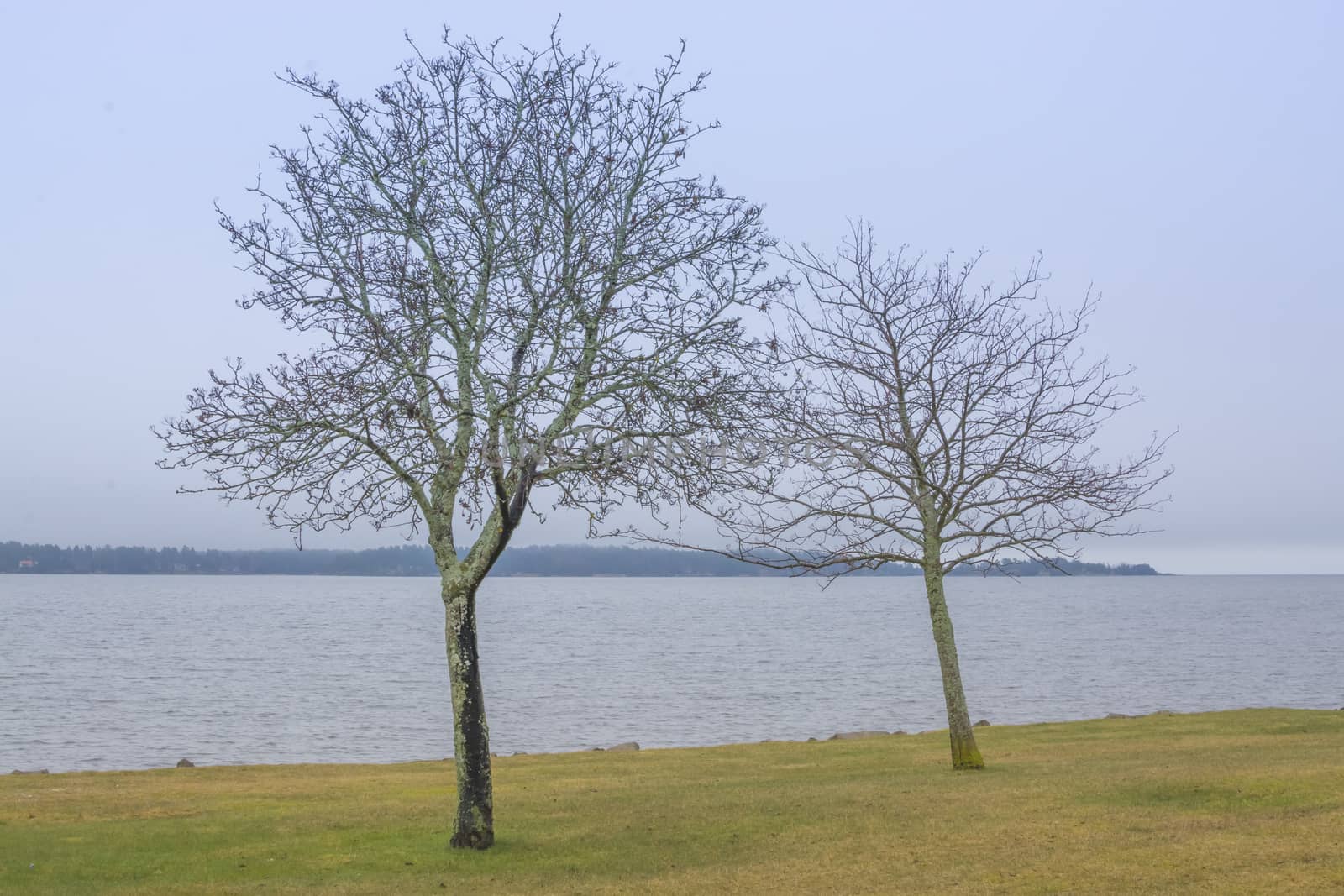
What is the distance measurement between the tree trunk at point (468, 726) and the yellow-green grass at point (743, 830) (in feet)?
1.19

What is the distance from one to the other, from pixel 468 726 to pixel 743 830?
4.12 metres

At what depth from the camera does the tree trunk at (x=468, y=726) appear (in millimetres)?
14320

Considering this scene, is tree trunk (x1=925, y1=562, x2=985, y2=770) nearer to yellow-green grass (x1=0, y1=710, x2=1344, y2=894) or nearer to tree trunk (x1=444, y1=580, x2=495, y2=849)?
yellow-green grass (x1=0, y1=710, x2=1344, y2=894)

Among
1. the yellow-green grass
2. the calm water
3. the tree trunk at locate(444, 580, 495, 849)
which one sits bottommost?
the calm water

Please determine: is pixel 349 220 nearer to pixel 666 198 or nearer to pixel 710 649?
pixel 666 198

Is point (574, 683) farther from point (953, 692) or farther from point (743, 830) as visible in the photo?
point (743, 830)

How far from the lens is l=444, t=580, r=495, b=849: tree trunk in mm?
14320

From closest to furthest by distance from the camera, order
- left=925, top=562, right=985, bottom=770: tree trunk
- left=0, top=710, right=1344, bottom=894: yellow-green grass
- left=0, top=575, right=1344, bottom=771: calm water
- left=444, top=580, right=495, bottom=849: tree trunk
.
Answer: left=0, top=710, right=1344, bottom=894: yellow-green grass < left=444, top=580, right=495, bottom=849: tree trunk < left=925, top=562, right=985, bottom=770: tree trunk < left=0, top=575, right=1344, bottom=771: calm water

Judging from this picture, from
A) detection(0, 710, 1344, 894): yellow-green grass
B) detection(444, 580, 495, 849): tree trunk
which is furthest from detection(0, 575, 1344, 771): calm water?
detection(444, 580, 495, 849): tree trunk

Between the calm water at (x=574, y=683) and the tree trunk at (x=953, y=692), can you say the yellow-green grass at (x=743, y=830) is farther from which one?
the calm water at (x=574, y=683)

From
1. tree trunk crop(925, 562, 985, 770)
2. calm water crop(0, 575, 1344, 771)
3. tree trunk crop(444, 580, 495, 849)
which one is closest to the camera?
tree trunk crop(444, 580, 495, 849)

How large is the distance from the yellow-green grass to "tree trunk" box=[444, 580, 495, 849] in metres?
0.36

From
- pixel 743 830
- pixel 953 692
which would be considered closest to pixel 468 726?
pixel 743 830

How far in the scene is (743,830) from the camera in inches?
626
